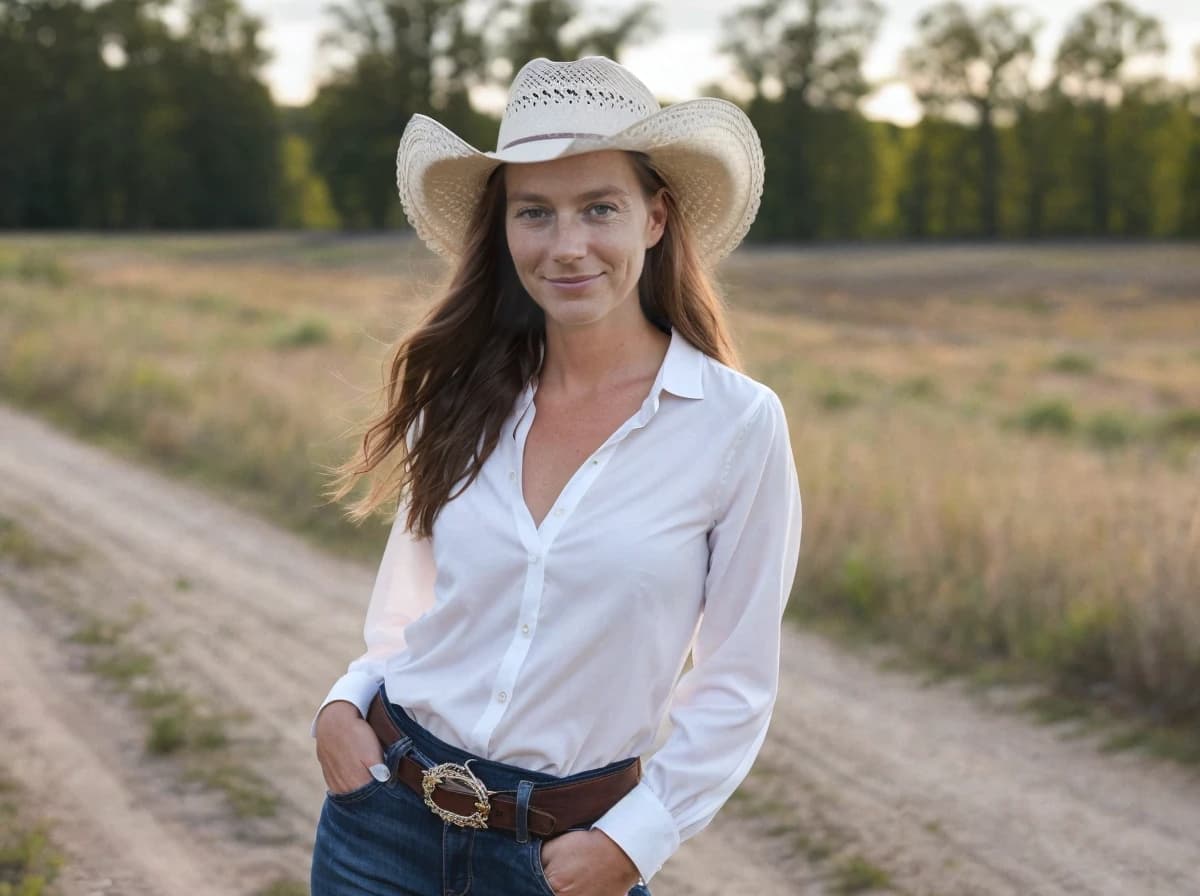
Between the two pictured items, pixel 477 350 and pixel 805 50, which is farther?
pixel 805 50

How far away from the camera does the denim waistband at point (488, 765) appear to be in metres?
2.04

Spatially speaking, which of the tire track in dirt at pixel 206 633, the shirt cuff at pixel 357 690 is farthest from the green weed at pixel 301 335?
the shirt cuff at pixel 357 690

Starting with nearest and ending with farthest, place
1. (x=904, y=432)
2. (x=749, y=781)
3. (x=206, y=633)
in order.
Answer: (x=749, y=781), (x=206, y=633), (x=904, y=432)

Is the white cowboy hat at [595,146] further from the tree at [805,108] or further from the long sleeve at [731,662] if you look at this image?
the tree at [805,108]

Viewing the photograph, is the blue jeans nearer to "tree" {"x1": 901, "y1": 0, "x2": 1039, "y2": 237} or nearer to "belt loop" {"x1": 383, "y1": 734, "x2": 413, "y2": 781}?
"belt loop" {"x1": 383, "y1": 734, "x2": 413, "y2": 781}

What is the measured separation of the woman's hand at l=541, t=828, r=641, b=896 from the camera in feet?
6.51

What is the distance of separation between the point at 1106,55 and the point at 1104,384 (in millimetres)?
41735

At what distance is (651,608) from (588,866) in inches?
14.9

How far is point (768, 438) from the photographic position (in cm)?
204

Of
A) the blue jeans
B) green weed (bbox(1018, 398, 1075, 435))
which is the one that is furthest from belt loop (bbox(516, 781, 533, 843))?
green weed (bbox(1018, 398, 1075, 435))

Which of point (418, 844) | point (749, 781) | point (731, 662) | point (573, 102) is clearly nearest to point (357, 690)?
point (418, 844)

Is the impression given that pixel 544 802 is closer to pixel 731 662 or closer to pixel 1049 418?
pixel 731 662

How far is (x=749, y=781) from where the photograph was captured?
16.5ft

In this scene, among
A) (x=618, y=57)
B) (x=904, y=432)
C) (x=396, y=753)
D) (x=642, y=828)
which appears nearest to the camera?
(x=642, y=828)
